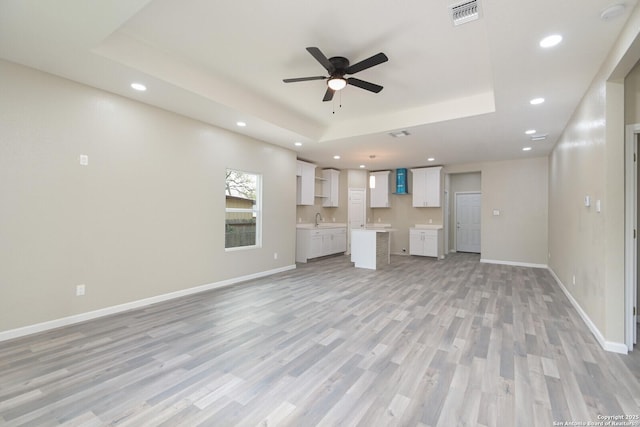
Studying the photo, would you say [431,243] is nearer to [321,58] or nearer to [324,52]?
[324,52]

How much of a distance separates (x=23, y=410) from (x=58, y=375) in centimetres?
42

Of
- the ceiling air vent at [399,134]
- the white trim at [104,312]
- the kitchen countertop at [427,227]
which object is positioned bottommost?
the white trim at [104,312]

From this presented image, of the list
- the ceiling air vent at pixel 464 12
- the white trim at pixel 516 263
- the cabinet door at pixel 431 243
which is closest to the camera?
the ceiling air vent at pixel 464 12

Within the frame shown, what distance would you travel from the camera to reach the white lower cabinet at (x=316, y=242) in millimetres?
7543

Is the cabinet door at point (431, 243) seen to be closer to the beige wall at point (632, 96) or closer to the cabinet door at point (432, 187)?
the cabinet door at point (432, 187)

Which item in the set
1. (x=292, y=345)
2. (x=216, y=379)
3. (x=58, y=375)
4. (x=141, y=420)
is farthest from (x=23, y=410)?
(x=292, y=345)

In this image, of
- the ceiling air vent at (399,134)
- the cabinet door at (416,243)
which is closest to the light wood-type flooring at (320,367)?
the ceiling air vent at (399,134)

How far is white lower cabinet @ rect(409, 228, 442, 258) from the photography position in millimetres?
8180

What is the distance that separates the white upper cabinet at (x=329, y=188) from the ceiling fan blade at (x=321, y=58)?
579 cm

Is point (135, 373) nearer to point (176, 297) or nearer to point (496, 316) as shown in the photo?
point (176, 297)

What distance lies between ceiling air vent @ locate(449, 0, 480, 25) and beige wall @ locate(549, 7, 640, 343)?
3.49 feet

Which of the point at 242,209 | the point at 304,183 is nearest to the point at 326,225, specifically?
the point at 304,183

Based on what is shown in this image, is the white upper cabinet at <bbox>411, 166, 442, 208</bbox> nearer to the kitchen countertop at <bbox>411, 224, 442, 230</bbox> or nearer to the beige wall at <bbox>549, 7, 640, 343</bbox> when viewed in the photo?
the kitchen countertop at <bbox>411, 224, 442, 230</bbox>

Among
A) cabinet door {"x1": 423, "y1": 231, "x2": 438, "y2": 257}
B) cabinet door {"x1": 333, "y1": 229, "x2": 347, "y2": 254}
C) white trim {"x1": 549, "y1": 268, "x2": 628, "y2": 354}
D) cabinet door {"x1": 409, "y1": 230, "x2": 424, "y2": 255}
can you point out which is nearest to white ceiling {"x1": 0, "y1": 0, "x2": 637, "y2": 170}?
white trim {"x1": 549, "y1": 268, "x2": 628, "y2": 354}
